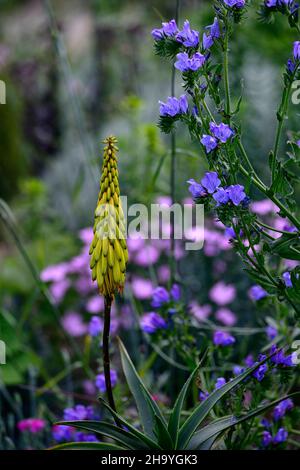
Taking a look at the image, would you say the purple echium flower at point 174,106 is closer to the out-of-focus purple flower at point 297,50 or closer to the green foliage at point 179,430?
the out-of-focus purple flower at point 297,50

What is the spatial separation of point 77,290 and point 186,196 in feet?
2.58

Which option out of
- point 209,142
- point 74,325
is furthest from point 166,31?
point 74,325

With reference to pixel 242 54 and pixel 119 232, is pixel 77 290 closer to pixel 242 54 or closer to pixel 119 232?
pixel 242 54

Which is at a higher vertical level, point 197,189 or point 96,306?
point 197,189

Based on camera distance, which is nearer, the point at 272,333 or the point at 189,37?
the point at 189,37

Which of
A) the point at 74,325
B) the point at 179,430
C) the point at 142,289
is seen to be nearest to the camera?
the point at 179,430

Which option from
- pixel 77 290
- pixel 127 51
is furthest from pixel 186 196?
pixel 127 51

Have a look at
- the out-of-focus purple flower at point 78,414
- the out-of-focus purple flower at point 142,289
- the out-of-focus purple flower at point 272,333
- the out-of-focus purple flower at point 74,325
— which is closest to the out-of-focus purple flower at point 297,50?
the out-of-focus purple flower at point 272,333

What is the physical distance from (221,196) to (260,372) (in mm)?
459

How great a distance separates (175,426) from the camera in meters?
1.60

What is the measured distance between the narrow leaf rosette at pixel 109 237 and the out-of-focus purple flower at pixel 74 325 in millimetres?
1804

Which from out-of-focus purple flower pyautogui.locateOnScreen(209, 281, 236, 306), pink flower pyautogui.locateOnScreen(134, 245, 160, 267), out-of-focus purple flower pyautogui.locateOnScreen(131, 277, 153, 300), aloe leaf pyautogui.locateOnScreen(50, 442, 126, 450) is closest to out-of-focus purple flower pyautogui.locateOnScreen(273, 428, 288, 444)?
aloe leaf pyautogui.locateOnScreen(50, 442, 126, 450)

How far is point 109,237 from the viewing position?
1.51 meters

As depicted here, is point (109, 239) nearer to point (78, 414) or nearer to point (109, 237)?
point (109, 237)
